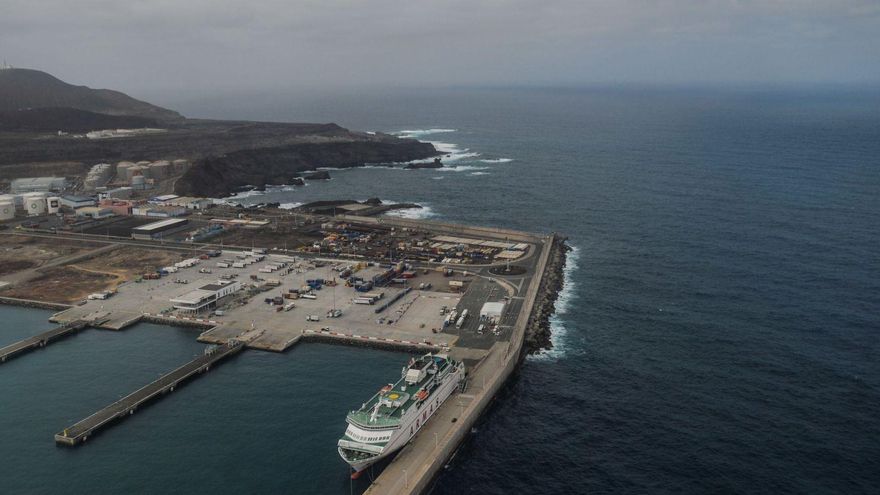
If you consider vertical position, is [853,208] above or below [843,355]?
above

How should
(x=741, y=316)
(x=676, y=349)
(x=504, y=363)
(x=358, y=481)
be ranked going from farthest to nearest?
(x=741, y=316) < (x=676, y=349) < (x=504, y=363) < (x=358, y=481)

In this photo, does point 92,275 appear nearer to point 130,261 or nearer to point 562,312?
point 130,261

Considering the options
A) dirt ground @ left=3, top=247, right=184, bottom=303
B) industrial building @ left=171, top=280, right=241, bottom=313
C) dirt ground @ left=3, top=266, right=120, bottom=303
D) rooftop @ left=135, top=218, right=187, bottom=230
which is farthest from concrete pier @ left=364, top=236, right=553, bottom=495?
rooftop @ left=135, top=218, right=187, bottom=230

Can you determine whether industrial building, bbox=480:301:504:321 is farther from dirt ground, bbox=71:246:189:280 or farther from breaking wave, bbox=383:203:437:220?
breaking wave, bbox=383:203:437:220

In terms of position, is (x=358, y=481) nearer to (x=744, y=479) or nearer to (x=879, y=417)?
(x=744, y=479)

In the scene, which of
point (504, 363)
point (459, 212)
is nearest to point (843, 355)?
point (504, 363)

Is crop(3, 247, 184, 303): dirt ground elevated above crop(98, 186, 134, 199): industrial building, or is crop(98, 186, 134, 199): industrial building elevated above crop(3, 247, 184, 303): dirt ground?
crop(98, 186, 134, 199): industrial building

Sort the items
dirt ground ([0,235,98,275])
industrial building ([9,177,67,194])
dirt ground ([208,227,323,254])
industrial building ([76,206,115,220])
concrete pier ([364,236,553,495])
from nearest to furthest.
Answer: concrete pier ([364,236,553,495]), dirt ground ([0,235,98,275]), dirt ground ([208,227,323,254]), industrial building ([76,206,115,220]), industrial building ([9,177,67,194])
